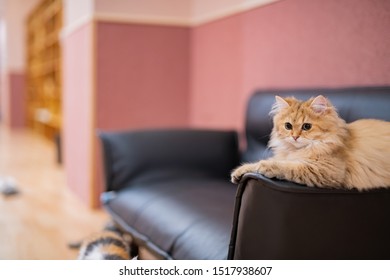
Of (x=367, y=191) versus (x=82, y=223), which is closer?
(x=367, y=191)

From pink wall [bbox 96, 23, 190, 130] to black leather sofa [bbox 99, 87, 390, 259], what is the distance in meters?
0.86

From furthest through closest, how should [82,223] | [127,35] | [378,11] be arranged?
[127,35] < [82,223] < [378,11]

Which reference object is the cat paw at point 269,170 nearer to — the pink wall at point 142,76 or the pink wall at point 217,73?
the pink wall at point 217,73

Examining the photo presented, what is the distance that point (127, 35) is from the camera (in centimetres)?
275

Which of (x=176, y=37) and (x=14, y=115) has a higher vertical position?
(x=176, y=37)

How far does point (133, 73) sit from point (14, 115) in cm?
580

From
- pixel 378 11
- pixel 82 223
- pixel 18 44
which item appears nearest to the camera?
pixel 378 11

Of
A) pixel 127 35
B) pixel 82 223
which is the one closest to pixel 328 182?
pixel 82 223

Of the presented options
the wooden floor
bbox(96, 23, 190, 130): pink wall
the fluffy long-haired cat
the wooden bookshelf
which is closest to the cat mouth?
the fluffy long-haired cat

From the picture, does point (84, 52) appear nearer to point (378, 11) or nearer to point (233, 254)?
point (378, 11)

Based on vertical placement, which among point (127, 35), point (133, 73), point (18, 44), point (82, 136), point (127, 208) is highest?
point (18, 44)

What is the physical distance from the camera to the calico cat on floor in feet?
4.72

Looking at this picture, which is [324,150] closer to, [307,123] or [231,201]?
[307,123]

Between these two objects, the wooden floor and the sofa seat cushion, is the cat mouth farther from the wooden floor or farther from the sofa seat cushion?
the wooden floor
